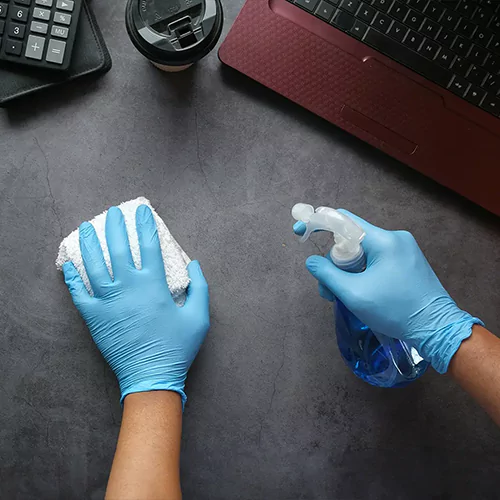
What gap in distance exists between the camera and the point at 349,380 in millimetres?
950

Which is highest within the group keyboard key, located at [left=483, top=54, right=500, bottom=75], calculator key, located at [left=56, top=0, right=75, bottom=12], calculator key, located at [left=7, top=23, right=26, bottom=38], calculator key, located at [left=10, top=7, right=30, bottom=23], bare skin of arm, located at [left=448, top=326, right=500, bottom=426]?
keyboard key, located at [left=483, top=54, right=500, bottom=75]

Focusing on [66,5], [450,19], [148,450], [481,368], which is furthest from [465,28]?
[148,450]

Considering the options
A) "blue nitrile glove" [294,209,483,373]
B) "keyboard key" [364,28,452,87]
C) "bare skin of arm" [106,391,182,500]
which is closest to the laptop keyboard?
"keyboard key" [364,28,452,87]

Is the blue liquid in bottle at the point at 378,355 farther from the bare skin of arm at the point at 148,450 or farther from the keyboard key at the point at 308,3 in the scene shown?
the keyboard key at the point at 308,3

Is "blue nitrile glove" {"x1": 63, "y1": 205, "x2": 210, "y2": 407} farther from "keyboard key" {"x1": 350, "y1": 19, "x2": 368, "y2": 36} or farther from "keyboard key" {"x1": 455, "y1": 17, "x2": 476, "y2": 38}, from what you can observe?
"keyboard key" {"x1": 455, "y1": 17, "x2": 476, "y2": 38}

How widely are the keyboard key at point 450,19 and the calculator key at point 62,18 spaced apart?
0.59 meters

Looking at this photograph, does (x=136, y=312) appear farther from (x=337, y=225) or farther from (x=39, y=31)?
(x=39, y=31)

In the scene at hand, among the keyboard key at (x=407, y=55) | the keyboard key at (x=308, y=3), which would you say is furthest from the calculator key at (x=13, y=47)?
the keyboard key at (x=407, y=55)

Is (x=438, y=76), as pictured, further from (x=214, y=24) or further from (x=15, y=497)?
(x=15, y=497)

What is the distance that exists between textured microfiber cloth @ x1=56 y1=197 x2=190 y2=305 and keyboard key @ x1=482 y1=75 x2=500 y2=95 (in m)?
0.55

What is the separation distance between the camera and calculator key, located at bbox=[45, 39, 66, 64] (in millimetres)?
868

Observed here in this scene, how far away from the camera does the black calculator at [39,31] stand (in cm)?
85

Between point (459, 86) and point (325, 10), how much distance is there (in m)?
0.24

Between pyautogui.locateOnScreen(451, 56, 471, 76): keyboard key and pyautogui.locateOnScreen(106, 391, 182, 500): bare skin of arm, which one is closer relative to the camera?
pyautogui.locateOnScreen(106, 391, 182, 500): bare skin of arm
